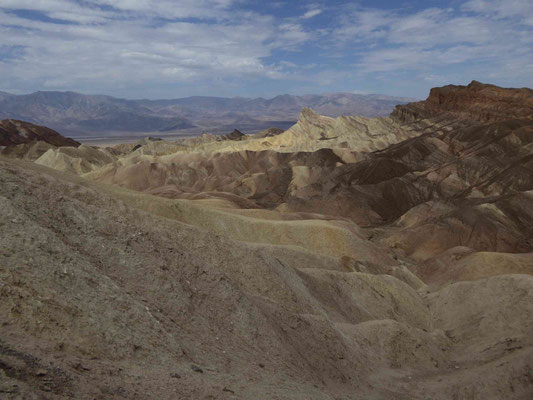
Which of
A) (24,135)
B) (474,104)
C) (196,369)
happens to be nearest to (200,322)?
(196,369)

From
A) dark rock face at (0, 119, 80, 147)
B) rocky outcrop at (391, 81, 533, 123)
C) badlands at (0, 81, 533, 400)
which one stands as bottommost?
badlands at (0, 81, 533, 400)

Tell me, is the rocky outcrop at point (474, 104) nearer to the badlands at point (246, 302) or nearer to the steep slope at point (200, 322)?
the badlands at point (246, 302)

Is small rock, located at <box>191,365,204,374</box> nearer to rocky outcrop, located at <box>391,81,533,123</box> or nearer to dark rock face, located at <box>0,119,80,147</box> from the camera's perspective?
rocky outcrop, located at <box>391,81,533,123</box>

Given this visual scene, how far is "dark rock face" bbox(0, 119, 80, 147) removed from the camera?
117875mm

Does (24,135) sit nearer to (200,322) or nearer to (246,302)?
(246,302)

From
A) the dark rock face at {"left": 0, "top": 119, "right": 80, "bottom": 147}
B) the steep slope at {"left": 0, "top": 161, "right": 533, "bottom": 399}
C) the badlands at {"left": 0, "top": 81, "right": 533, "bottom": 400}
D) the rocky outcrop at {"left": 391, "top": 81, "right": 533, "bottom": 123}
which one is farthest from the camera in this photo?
the dark rock face at {"left": 0, "top": 119, "right": 80, "bottom": 147}

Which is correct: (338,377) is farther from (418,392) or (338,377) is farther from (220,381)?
(220,381)


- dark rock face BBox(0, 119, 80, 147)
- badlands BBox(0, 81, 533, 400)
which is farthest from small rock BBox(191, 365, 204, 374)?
dark rock face BBox(0, 119, 80, 147)

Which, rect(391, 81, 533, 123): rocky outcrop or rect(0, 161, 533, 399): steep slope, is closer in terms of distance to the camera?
rect(0, 161, 533, 399): steep slope

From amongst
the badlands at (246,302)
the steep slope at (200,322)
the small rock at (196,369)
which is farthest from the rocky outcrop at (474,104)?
the small rock at (196,369)

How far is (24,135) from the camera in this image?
123438 mm

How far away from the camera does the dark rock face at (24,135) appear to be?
117875 mm

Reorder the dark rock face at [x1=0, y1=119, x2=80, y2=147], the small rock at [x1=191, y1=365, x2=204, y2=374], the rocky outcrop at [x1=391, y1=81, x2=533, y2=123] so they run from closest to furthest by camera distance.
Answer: the small rock at [x1=191, y1=365, x2=204, y2=374]
the rocky outcrop at [x1=391, y1=81, x2=533, y2=123]
the dark rock face at [x1=0, y1=119, x2=80, y2=147]

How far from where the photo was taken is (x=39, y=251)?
37.0ft
